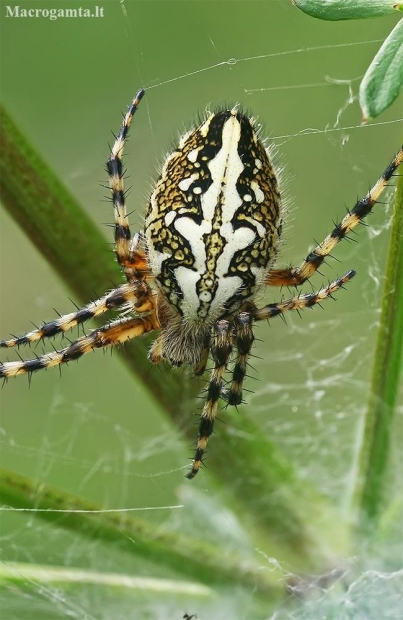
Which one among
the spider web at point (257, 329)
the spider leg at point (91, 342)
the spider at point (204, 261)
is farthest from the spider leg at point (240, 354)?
the spider leg at point (91, 342)

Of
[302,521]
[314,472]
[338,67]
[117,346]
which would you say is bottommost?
[314,472]

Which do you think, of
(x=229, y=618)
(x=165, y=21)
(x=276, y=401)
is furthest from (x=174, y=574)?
(x=165, y=21)

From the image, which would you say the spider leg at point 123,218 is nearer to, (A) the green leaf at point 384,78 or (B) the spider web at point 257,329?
(B) the spider web at point 257,329

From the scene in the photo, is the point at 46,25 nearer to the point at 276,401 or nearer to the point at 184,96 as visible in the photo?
the point at 184,96

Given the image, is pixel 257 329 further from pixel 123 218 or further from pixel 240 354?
pixel 123 218

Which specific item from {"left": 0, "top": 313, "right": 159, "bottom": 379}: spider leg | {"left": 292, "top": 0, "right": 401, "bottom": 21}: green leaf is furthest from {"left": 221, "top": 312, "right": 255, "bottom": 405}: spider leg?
{"left": 292, "top": 0, "right": 401, "bottom": 21}: green leaf

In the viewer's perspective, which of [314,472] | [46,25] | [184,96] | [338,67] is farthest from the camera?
[46,25]

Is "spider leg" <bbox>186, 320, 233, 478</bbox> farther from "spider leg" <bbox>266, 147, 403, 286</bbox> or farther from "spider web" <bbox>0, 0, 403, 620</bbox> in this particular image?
"spider leg" <bbox>266, 147, 403, 286</bbox>
